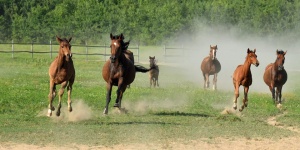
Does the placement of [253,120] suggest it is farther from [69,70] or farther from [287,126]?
[69,70]

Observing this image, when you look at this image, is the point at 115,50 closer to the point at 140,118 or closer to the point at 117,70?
the point at 117,70

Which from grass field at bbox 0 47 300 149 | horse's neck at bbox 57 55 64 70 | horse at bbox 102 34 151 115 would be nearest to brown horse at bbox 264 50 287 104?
grass field at bbox 0 47 300 149

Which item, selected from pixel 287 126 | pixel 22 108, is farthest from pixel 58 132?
pixel 287 126

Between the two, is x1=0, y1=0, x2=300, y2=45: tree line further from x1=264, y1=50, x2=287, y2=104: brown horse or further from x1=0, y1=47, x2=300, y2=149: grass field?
x1=264, y1=50, x2=287, y2=104: brown horse

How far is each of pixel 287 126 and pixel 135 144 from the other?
22.3 feet

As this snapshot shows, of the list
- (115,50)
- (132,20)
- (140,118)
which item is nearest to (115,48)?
(115,50)

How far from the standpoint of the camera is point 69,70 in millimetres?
20844

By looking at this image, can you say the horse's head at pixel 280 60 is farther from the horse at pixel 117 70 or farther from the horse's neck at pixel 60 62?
the horse's neck at pixel 60 62

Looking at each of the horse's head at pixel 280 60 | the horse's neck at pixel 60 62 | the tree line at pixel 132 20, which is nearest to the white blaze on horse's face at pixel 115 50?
the horse's neck at pixel 60 62

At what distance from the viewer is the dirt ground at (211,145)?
15.7 m

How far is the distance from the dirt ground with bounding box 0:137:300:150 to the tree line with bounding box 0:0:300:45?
66011mm

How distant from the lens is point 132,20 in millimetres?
90312

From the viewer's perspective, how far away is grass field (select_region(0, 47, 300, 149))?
1740 centimetres

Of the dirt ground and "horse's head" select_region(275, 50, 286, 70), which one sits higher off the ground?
"horse's head" select_region(275, 50, 286, 70)
